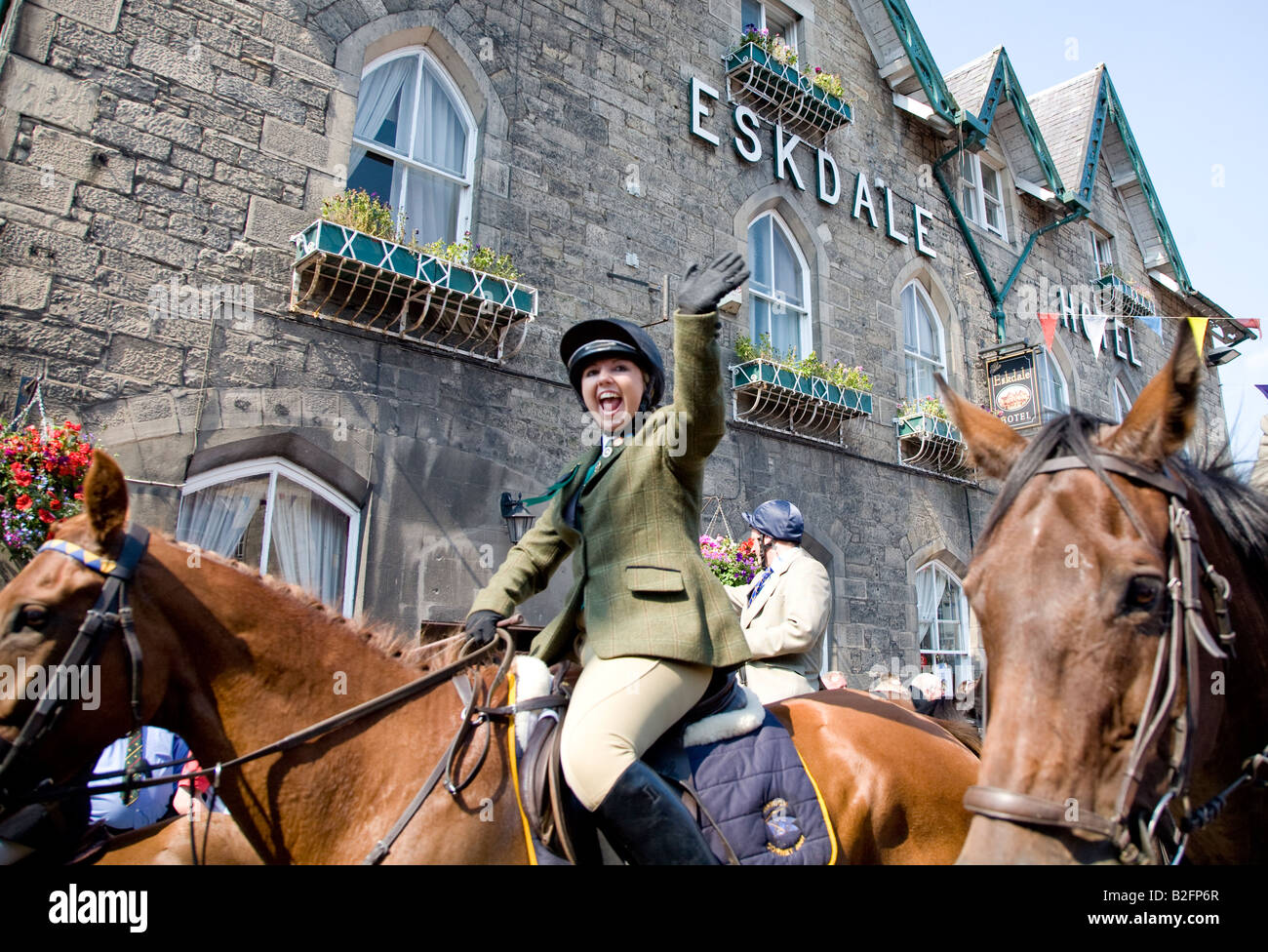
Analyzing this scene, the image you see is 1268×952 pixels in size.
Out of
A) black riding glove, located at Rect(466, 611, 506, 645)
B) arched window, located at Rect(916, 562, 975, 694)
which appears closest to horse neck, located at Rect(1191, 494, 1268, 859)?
black riding glove, located at Rect(466, 611, 506, 645)

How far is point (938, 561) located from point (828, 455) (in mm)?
2631

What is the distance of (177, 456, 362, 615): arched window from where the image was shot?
5863 millimetres

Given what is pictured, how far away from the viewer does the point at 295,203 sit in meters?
Answer: 6.40

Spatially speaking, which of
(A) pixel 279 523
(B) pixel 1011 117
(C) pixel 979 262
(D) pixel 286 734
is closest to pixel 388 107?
(A) pixel 279 523

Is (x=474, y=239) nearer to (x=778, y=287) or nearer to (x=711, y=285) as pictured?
(x=778, y=287)

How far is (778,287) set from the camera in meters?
10.4

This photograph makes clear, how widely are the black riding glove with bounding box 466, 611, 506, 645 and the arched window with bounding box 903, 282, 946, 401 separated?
9.99 m

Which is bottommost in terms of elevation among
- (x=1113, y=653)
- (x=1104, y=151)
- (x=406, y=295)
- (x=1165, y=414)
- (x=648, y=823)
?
(x=648, y=823)

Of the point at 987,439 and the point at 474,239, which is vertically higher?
the point at 474,239

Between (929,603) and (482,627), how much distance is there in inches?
376

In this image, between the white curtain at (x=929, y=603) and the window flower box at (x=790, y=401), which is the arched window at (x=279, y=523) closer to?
the window flower box at (x=790, y=401)

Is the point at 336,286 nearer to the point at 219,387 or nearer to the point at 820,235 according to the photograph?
the point at 219,387

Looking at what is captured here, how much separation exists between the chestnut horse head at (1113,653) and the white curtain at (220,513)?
5.42m

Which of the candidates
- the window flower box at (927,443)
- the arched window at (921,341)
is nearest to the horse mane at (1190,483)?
the window flower box at (927,443)
